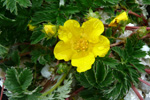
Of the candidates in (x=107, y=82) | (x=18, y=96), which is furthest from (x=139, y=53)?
(x=18, y=96)

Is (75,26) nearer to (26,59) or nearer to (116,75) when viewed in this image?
(116,75)

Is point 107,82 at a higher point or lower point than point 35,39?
lower

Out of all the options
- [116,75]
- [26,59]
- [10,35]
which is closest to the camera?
[116,75]

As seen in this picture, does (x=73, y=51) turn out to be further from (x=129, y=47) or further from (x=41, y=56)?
(x=129, y=47)

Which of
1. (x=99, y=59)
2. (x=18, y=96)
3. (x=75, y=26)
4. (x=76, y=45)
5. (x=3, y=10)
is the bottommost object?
(x=18, y=96)

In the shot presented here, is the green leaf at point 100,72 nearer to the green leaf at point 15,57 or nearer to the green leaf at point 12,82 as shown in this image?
the green leaf at point 12,82

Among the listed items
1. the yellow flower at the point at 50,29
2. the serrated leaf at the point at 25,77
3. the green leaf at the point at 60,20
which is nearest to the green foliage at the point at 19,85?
the serrated leaf at the point at 25,77
